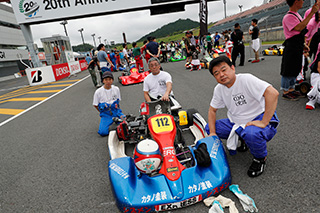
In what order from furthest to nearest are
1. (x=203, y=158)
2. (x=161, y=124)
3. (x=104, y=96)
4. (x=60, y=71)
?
1. (x=60, y=71)
2. (x=104, y=96)
3. (x=161, y=124)
4. (x=203, y=158)

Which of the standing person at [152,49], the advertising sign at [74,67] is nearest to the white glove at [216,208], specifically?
the standing person at [152,49]

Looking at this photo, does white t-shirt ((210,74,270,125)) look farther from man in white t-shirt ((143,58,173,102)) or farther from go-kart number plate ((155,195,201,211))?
man in white t-shirt ((143,58,173,102))

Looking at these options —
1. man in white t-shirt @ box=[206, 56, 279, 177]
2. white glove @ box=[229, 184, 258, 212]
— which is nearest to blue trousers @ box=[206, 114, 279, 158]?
man in white t-shirt @ box=[206, 56, 279, 177]

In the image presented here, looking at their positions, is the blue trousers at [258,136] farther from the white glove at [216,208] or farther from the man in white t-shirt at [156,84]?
the man in white t-shirt at [156,84]

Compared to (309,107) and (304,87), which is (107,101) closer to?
(309,107)

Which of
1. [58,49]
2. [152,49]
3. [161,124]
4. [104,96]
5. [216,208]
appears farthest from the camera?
[58,49]

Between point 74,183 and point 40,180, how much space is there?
23.6 inches

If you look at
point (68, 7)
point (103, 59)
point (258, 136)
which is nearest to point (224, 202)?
point (258, 136)

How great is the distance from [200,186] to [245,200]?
1.46 feet

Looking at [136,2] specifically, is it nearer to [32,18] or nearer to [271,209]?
[32,18]

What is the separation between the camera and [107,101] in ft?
14.6

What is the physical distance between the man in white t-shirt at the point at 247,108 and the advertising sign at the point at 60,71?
1497cm

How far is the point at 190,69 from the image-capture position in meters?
11.4

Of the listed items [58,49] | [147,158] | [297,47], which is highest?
[58,49]
